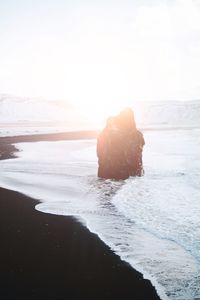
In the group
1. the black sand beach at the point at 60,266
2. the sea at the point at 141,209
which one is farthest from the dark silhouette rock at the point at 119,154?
the black sand beach at the point at 60,266

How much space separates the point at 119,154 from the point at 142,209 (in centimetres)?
728

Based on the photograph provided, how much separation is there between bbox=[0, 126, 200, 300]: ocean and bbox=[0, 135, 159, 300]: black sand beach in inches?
16.3

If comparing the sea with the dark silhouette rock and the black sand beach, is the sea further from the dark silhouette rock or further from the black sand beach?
the dark silhouette rock

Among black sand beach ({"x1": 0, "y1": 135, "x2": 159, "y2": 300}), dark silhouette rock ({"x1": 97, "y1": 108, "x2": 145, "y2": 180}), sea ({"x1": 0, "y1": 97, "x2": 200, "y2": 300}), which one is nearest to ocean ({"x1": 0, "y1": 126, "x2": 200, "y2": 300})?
sea ({"x1": 0, "y1": 97, "x2": 200, "y2": 300})

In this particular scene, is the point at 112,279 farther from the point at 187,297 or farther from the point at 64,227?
the point at 64,227

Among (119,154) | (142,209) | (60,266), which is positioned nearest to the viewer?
(60,266)

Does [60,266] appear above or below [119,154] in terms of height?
below

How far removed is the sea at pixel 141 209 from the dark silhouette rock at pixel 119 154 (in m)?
0.68

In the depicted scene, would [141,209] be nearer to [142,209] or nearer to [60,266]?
[142,209]

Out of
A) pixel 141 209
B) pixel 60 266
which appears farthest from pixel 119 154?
pixel 60 266

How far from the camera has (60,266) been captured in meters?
8.63

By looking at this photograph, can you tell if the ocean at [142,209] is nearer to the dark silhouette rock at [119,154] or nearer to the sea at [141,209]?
the sea at [141,209]

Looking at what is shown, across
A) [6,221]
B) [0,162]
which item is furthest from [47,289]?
[0,162]

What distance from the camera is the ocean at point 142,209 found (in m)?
8.69
